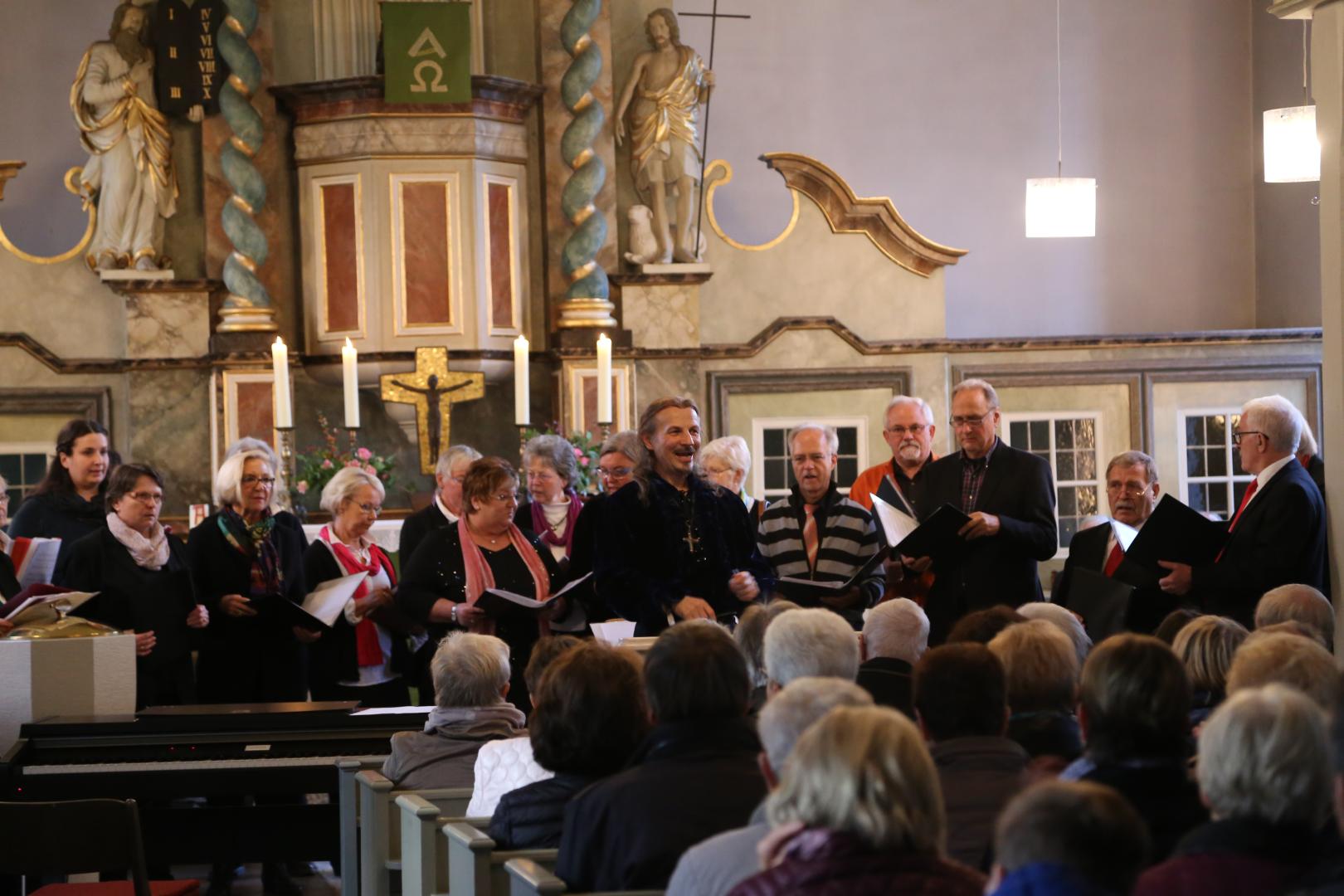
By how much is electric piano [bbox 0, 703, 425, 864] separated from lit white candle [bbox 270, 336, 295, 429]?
360cm

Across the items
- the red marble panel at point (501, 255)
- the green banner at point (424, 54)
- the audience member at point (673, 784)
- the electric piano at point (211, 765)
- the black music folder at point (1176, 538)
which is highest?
the green banner at point (424, 54)

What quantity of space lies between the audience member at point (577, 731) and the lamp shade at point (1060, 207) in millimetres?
8250

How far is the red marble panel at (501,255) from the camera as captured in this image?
10453mm

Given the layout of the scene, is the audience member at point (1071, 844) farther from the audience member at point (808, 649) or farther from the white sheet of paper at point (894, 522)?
the white sheet of paper at point (894, 522)

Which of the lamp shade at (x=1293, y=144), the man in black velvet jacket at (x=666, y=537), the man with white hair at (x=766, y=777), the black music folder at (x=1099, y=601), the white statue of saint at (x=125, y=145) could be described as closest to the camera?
the man with white hair at (x=766, y=777)

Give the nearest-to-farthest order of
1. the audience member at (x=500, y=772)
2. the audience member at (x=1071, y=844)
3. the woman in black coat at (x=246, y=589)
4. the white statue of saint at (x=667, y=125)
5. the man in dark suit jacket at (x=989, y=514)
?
the audience member at (x=1071, y=844)
the audience member at (x=500, y=772)
the man in dark suit jacket at (x=989, y=514)
the woman in black coat at (x=246, y=589)
the white statue of saint at (x=667, y=125)

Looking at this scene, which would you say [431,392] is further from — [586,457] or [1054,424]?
[1054,424]

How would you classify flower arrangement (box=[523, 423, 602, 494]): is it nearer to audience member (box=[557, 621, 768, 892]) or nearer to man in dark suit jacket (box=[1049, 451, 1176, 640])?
man in dark suit jacket (box=[1049, 451, 1176, 640])

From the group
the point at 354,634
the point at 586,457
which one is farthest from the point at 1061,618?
the point at 586,457

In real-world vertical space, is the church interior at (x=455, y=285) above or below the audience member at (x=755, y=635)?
above

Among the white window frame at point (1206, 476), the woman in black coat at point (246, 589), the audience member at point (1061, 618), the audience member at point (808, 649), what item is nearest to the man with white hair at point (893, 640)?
the audience member at point (1061, 618)

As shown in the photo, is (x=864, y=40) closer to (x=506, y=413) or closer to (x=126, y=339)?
(x=506, y=413)

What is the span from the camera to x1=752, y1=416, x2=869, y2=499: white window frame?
1077cm

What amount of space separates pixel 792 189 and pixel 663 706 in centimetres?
793
